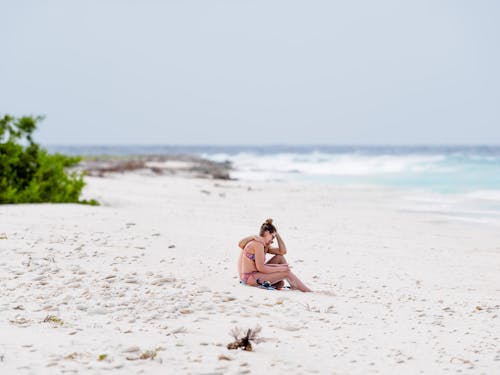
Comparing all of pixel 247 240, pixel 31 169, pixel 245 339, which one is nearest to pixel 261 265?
pixel 247 240

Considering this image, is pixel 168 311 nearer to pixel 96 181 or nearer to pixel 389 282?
pixel 389 282

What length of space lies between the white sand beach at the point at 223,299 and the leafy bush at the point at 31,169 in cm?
198

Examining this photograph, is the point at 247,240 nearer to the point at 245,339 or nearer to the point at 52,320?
the point at 245,339

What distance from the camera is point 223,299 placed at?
801 centimetres

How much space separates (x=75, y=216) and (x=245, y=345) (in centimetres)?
885

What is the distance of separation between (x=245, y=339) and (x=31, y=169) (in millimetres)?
13433

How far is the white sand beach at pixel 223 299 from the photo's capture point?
609cm

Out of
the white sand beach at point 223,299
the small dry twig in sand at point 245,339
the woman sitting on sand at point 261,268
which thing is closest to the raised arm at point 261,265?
the woman sitting on sand at point 261,268

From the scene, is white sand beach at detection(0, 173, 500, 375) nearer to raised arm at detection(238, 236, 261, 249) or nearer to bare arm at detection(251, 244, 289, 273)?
bare arm at detection(251, 244, 289, 273)

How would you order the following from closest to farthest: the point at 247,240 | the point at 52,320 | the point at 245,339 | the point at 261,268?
1. the point at 245,339
2. the point at 52,320
3. the point at 261,268
4. the point at 247,240

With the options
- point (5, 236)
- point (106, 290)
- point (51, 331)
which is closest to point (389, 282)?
point (106, 290)

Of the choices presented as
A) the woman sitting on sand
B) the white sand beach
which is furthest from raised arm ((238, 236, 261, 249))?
the white sand beach

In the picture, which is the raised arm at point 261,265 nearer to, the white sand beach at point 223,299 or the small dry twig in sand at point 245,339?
the white sand beach at point 223,299

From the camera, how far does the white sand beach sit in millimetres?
6090
